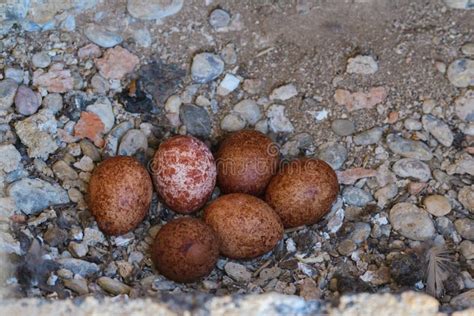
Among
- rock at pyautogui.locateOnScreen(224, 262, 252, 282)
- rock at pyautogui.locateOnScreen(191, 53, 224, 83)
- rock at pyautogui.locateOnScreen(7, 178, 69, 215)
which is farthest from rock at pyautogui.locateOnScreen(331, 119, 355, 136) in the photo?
rock at pyautogui.locateOnScreen(7, 178, 69, 215)

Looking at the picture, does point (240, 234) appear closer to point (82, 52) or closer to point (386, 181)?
point (386, 181)

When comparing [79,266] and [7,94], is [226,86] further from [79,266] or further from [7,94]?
[79,266]

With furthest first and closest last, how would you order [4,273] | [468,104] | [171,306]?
1. [468,104]
2. [4,273]
3. [171,306]

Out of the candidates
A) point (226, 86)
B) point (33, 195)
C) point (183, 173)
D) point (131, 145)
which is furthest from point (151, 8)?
point (33, 195)

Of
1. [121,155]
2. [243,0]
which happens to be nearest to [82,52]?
[121,155]

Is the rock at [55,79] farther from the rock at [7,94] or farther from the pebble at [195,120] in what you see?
the pebble at [195,120]

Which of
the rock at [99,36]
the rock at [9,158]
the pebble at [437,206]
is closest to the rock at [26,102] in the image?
the rock at [9,158]

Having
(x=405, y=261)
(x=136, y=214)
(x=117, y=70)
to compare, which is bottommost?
(x=405, y=261)
